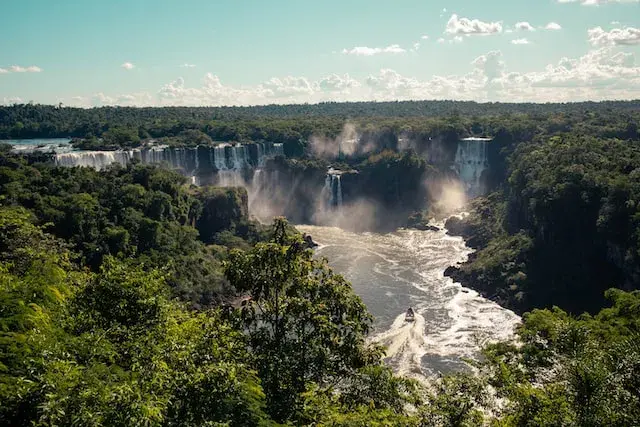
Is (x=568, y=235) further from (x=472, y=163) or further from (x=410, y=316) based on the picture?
(x=472, y=163)

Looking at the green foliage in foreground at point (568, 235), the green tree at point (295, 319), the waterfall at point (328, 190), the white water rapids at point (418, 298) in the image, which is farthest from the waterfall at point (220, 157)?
the green tree at point (295, 319)

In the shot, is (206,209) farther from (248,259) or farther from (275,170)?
(248,259)

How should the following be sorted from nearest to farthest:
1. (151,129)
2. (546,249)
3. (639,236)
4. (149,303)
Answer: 1. (149,303)
2. (639,236)
3. (546,249)
4. (151,129)

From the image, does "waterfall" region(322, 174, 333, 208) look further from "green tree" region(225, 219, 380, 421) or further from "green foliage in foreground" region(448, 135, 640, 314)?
"green tree" region(225, 219, 380, 421)

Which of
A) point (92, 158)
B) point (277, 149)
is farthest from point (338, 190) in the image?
point (92, 158)

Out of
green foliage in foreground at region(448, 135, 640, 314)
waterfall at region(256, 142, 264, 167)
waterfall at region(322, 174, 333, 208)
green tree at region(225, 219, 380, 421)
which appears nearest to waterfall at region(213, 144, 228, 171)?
waterfall at region(256, 142, 264, 167)

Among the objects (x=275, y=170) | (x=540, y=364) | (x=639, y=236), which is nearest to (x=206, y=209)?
(x=275, y=170)
